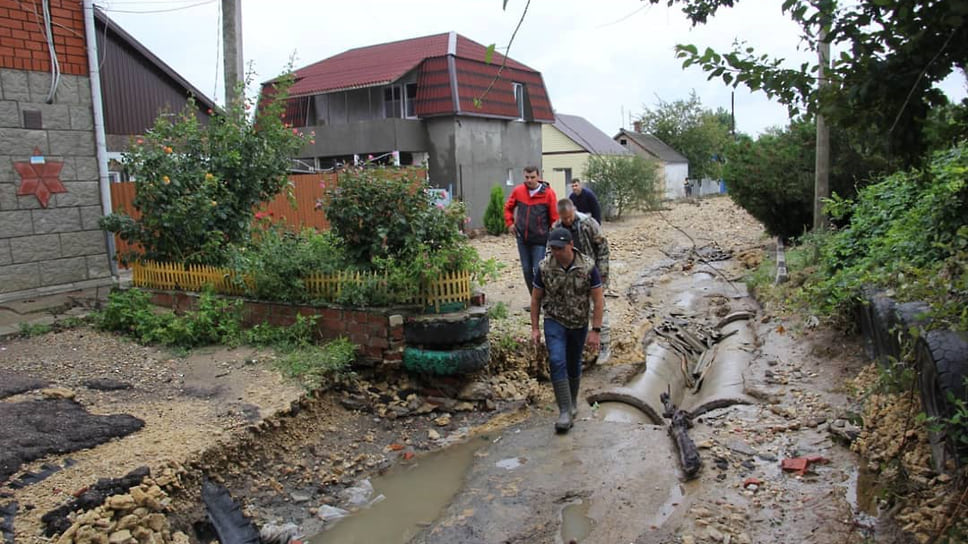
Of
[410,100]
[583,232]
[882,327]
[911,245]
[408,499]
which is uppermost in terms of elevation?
[410,100]

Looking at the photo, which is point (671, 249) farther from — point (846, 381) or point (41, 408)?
point (41, 408)

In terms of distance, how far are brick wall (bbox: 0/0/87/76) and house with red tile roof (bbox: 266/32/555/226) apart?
13048mm

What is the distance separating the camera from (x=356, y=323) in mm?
6734

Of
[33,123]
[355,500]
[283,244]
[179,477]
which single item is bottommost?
[355,500]

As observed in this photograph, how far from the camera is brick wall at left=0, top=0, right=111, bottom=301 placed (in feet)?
25.7

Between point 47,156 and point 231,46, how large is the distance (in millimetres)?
3077

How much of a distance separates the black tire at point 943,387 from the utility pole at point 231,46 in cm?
917

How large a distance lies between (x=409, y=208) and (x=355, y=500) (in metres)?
2.96

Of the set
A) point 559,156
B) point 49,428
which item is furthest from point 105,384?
point 559,156

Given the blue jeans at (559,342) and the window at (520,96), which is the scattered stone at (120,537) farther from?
the window at (520,96)

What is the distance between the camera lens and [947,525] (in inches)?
123

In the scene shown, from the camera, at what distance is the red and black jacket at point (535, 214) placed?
7.70 meters

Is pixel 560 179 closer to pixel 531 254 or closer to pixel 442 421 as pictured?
pixel 531 254

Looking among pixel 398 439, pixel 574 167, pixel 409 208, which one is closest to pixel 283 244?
pixel 409 208
